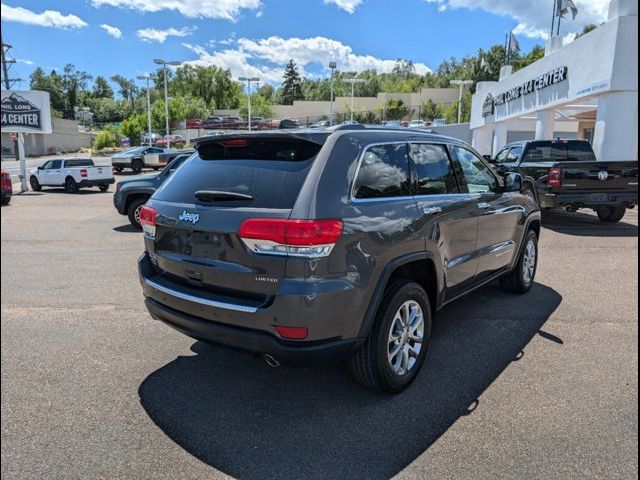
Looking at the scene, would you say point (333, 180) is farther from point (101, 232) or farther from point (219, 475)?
point (101, 232)

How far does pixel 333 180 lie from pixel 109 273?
496 centimetres

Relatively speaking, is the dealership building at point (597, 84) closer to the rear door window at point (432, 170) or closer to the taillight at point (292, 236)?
the rear door window at point (432, 170)

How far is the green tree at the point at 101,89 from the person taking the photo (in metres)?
144

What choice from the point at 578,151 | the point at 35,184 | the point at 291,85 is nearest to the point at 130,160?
the point at 35,184

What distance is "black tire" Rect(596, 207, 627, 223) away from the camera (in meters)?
11.4

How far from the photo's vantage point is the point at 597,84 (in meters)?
14.5

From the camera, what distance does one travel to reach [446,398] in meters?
3.40

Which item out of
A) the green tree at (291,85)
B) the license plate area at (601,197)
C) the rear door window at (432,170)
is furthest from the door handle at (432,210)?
the green tree at (291,85)

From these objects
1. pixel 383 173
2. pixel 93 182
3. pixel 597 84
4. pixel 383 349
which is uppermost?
pixel 597 84

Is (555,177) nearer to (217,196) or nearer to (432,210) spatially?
(432,210)

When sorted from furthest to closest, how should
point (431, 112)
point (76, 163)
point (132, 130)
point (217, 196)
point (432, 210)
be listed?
point (431, 112), point (132, 130), point (76, 163), point (432, 210), point (217, 196)

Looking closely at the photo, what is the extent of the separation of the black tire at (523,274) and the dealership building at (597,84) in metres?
7.40

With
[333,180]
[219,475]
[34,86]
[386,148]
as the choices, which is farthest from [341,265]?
[34,86]

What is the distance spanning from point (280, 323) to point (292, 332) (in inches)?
3.4
